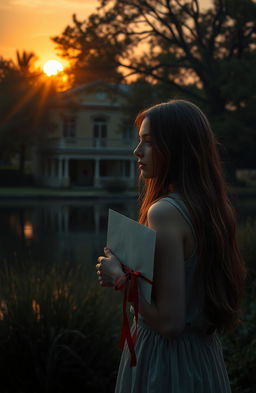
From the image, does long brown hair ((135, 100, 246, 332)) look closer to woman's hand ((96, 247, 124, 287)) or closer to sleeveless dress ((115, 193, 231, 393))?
sleeveless dress ((115, 193, 231, 393))

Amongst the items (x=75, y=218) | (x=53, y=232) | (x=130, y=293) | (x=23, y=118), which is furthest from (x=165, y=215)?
(x=23, y=118)

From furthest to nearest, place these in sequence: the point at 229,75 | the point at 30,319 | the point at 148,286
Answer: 1. the point at 229,75
2. the point at 30,319
3. the point at 148,286

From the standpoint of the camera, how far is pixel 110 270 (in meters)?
2.10

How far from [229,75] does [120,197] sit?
846cm

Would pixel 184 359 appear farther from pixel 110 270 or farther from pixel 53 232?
pixel 53 232

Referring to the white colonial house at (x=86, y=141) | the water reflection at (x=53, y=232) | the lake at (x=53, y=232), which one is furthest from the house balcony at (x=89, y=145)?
the water reflection at (x=53, y=232)

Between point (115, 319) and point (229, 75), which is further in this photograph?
point (229, 75)

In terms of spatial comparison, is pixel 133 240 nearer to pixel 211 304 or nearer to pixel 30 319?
pixel 211 304

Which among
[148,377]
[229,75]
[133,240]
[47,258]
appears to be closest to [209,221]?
[133,240]

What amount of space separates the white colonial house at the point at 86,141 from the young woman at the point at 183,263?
43.2m

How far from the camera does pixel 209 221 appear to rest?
2016 millimetres

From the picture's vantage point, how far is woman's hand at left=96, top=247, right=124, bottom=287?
2068 millimetres

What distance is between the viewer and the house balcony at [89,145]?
4681 centimetres

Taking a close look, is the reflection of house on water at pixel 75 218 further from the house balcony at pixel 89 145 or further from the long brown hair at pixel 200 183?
the house balcony at pixel 89 145
